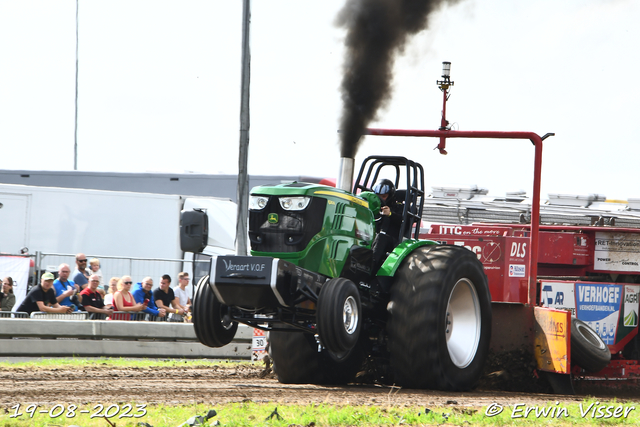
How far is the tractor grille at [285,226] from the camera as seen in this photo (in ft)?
23.2

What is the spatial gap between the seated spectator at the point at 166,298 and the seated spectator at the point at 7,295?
7.90ft

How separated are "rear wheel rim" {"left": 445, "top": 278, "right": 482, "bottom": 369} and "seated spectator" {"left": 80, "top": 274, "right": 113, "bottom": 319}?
6418 millimetres

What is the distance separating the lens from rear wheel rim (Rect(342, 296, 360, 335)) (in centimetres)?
682

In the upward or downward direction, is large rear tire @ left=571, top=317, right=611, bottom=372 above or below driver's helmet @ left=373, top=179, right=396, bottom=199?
below

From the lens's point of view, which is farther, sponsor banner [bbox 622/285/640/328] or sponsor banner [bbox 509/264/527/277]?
sponsor banner [bbox 509/264/527/277]

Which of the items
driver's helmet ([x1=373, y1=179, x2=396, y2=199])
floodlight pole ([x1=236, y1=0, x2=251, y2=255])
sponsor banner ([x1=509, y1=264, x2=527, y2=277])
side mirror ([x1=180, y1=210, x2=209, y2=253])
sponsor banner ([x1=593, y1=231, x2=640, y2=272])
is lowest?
sponsor banner ([x1=509, y1=264, x2=527, y2=277])

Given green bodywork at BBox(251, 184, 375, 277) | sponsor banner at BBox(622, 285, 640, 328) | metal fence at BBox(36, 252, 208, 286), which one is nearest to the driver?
green bodywork at BBox(251, 184, 375, 277)

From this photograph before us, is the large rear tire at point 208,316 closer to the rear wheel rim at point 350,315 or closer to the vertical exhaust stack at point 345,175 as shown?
the rear wheel rim at point 350,315

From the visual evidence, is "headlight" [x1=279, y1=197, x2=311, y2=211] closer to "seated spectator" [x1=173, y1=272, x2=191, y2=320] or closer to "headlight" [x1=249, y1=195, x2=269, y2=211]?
"headlight" [x1=249, y1=195, x2=269, y2=211]

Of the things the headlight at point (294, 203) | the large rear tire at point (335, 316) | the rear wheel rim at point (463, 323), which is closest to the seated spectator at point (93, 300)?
the headlight at point (294, 203)

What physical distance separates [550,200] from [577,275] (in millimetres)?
12689

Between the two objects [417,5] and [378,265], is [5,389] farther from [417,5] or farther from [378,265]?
[417,5]

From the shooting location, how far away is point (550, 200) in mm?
23781

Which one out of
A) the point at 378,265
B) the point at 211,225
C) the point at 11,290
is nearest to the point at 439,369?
the point at 378,265
